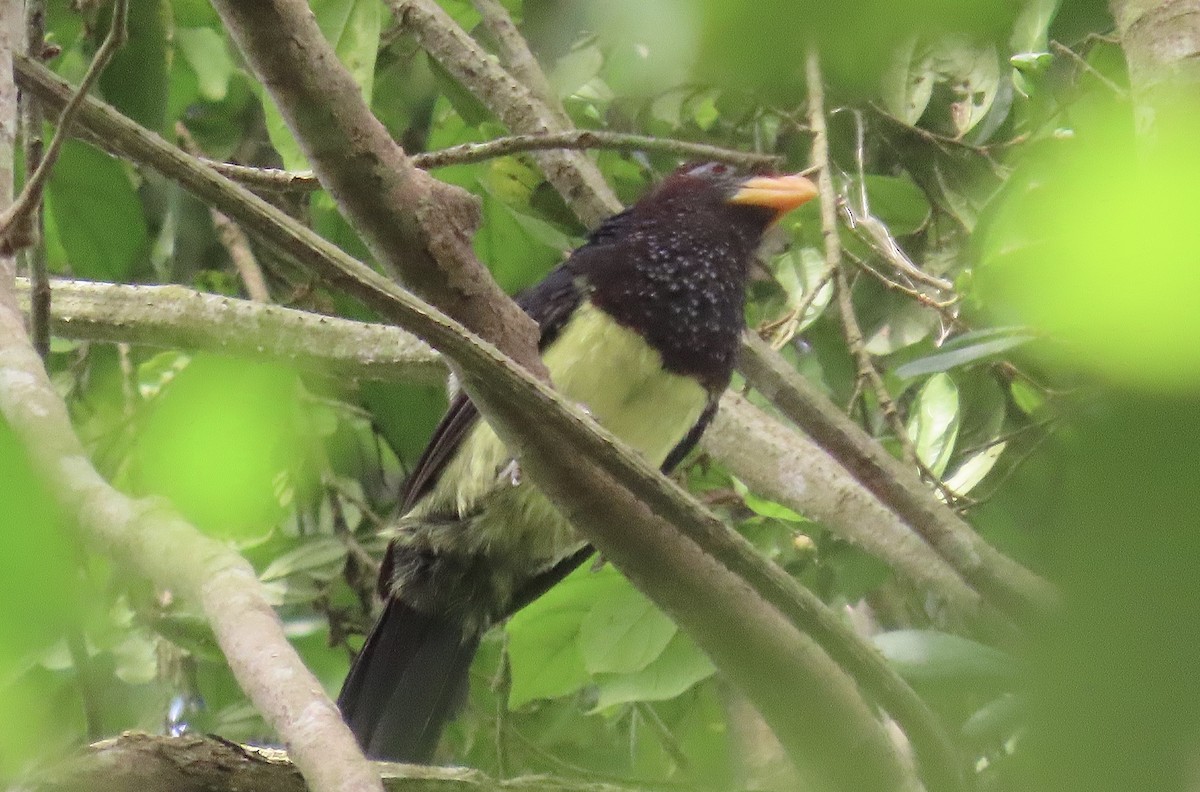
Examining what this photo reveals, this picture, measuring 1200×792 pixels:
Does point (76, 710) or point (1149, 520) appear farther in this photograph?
point (76, 710)

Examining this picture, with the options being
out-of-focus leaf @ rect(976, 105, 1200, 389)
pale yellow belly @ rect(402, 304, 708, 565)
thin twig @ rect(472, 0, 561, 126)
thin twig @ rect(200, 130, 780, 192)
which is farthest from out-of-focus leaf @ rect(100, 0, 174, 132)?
out-of-focus leaf @ rect(976, 105, 1200, 389)

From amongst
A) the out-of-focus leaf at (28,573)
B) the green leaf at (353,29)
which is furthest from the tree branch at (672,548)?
the green leaf at (353,29)

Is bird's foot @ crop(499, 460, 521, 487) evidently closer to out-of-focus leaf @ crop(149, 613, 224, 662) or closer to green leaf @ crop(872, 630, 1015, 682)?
out-of-focus leaf @ crop(149, 613, 224, 662)

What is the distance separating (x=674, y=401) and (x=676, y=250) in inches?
13.6

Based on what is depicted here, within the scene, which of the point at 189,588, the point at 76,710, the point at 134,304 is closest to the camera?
the point at 189,588

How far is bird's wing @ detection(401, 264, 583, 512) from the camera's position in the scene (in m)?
2.23

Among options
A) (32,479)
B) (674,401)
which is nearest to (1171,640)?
(32,479)

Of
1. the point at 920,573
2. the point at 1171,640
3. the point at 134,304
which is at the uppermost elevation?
the point at 1171,640

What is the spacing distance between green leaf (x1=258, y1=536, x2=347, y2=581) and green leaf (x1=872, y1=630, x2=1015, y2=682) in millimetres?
1477

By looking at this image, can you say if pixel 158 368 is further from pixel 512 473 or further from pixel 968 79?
pixel 968 79

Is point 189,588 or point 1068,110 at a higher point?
point 1068,110

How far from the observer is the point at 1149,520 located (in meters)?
0.30

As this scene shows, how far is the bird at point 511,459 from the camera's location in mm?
2266

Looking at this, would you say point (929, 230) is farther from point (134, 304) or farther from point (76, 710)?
point (76, 710)
